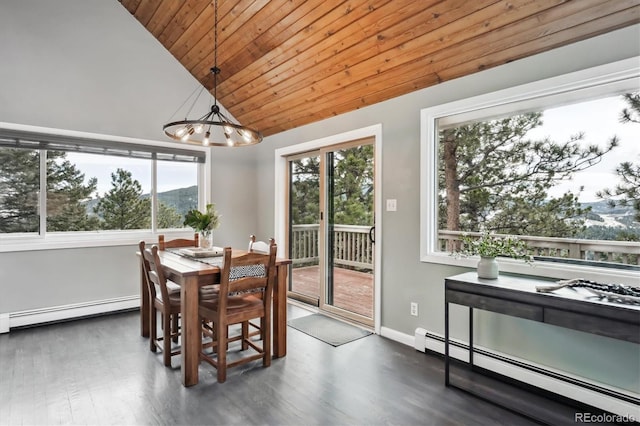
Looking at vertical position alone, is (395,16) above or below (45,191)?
above

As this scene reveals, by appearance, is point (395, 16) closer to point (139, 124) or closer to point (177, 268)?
point (177, 268)

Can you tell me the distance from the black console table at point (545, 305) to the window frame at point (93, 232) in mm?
3668

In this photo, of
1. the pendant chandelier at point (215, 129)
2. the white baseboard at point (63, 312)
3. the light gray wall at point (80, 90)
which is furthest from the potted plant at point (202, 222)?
the white baseboard at point (63, 312)

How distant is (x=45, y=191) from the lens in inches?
148

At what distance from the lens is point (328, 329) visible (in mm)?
3514

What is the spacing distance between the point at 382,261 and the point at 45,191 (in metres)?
3.72

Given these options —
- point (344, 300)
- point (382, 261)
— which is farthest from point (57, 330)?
point (382, 261)

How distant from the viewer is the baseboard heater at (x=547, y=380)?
1985mm

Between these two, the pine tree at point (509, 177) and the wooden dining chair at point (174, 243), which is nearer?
the pine tree at point (509, 177)

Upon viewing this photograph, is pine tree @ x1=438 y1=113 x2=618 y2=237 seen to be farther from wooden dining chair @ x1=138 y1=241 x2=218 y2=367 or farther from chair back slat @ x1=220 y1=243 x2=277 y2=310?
wooden dining chair @ x1=138 y1=241 x2=218 y2=367

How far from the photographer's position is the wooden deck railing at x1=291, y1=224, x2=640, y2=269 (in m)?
2.15

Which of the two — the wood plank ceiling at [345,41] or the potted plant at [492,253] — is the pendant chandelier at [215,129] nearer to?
the wood plank ceiling at [345,41]

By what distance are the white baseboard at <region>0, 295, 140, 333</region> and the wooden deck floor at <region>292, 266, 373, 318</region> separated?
2.19 meters

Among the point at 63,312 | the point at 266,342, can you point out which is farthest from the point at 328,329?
the point at 63,312
